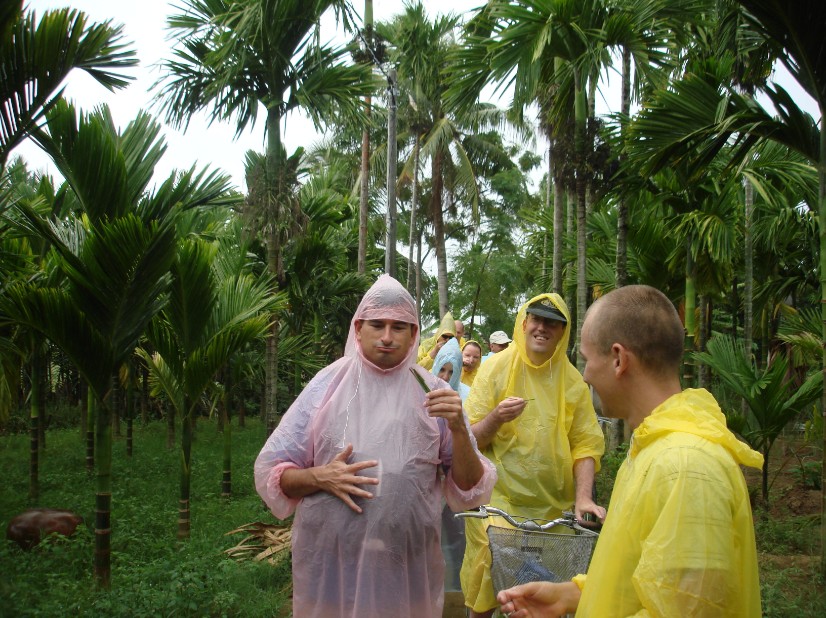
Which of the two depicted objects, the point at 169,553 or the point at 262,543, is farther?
the point at 262,543

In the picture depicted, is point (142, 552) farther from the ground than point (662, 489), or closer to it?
closer to it

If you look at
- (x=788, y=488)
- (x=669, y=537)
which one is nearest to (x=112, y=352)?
(x=669, y=537)

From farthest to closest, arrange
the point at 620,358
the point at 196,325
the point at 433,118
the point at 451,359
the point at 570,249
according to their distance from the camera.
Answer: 1. the point at 433,118
2. the point at 570,249
3. the point at 196,325
4. the point at 451,359
5. the point at 620,358

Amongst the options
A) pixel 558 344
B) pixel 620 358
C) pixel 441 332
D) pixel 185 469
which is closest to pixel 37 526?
pixel 185 469

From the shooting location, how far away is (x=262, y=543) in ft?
24.8

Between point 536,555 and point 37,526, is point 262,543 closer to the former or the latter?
point 37,526

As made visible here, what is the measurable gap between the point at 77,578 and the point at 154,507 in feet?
9.00

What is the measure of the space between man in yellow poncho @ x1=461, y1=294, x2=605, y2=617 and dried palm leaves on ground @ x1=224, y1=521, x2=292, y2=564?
3.29m

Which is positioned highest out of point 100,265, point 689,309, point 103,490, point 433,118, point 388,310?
point 433,118

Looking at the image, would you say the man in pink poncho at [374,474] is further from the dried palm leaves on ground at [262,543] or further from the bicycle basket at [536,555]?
the dried palm leaves on ground at [262,543]

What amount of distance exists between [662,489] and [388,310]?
1652 mm

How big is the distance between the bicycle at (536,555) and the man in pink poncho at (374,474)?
0.80 feet

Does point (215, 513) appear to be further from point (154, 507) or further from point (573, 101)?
point (573, 101)

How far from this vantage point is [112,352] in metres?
5.29
